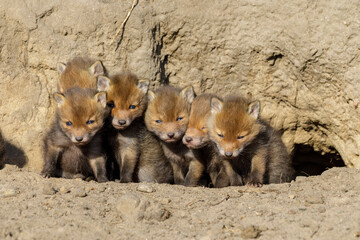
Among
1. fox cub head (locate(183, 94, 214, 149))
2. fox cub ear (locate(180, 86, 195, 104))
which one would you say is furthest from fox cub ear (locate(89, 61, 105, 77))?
fox cub head (locate(183, 94, 214, 149))

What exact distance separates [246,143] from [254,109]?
44cm

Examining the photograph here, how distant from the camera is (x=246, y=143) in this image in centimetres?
595

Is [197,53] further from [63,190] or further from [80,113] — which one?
[63,190]

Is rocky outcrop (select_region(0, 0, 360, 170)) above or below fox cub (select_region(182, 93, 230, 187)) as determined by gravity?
above

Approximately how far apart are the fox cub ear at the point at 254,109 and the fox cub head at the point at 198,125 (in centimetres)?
56

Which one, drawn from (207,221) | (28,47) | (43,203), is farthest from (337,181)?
(28,47)

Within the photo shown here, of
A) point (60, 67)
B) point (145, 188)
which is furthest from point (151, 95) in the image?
point (145, 188)

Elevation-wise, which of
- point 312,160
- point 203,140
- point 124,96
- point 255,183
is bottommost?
point 312,160

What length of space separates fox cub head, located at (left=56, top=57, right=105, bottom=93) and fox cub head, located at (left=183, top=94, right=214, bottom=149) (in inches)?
54.2

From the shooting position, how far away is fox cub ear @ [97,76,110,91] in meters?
6.29

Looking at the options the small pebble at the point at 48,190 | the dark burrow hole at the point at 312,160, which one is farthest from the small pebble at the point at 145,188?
the dark burrow hole at the point at 312,160

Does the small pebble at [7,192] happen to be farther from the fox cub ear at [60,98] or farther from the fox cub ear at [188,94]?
the fox cub ear at [188,94]

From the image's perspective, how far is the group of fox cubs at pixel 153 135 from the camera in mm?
5891

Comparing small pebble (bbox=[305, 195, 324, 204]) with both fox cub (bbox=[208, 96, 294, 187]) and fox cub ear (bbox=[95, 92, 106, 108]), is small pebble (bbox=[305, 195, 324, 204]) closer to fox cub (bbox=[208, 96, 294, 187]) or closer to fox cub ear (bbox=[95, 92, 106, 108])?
fox cub (bbox=[208, 96, 294, 187])
